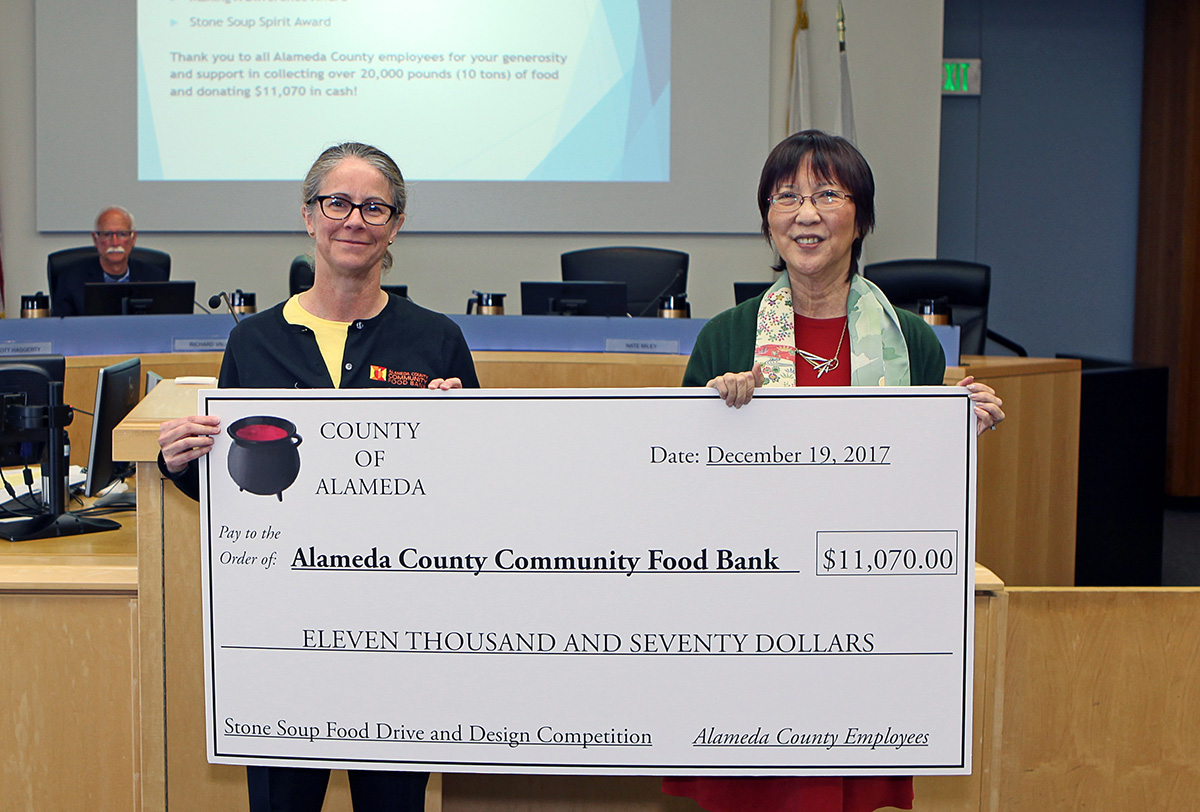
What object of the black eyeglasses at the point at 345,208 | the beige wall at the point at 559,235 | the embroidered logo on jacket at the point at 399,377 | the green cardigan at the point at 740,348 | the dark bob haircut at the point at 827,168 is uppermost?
the beige wall at the point at 559,235

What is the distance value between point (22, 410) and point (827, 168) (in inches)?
72.1

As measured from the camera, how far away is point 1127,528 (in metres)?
4.08

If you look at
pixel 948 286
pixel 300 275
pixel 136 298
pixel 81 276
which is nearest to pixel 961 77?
pixel 948 286

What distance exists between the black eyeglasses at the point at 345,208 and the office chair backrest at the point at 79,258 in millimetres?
4298

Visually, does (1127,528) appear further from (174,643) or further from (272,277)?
(272,277)

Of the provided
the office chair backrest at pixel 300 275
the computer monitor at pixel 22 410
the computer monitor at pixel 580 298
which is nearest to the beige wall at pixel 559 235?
the office chair backrest at pixel 300 275

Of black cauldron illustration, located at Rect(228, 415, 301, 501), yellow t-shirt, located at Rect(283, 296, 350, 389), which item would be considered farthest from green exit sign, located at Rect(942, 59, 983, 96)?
black cauldron illustration, located at Rect(228, 415, 301, 501)

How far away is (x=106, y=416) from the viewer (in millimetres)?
2500

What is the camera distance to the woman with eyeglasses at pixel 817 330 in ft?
4.75

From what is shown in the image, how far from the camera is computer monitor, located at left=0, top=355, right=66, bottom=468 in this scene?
7.48 ft

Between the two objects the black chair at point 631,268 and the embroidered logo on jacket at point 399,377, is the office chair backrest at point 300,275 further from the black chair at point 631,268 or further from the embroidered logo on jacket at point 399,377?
the embroidered logo on jacket at point 399,377

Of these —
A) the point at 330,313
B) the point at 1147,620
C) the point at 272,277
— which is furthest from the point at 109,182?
the point at 1147,620

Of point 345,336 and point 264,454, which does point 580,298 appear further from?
point 264,454

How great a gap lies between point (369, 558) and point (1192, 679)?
1.35 meters
